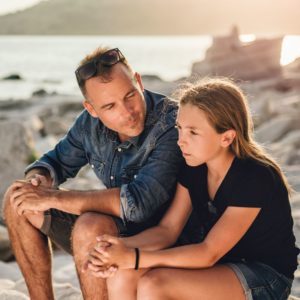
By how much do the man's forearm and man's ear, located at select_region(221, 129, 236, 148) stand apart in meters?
0.62

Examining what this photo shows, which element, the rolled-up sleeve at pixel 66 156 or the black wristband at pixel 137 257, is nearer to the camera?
the black wristband at pixel 137 257

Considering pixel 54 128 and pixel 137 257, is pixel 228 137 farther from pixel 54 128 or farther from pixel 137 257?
pixel 54 128

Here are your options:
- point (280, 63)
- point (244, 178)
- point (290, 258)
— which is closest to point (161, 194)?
point (244, 178)

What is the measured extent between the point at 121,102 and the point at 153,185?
471mm

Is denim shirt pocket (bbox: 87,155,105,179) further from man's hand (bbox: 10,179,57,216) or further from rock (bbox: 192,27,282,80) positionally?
rock (bbox: 192,27,282,80)

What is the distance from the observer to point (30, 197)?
3.00 m

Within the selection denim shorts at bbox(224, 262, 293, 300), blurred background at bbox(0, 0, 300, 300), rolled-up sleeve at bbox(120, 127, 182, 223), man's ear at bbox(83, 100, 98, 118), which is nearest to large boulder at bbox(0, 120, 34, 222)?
blurred background at bbox(0, 0, 300, 300)

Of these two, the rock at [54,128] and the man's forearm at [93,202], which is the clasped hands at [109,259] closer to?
the man's forearm at [93,202]

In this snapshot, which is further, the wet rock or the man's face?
the wet rock

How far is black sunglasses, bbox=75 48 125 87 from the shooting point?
3.08 metres

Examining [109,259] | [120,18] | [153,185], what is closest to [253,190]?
[153,185]

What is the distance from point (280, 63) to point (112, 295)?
2660 cm

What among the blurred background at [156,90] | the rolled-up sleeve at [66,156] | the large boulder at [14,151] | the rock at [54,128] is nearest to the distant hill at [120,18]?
the blurred background at [156,90]

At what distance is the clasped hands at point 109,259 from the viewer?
2.49 meters
